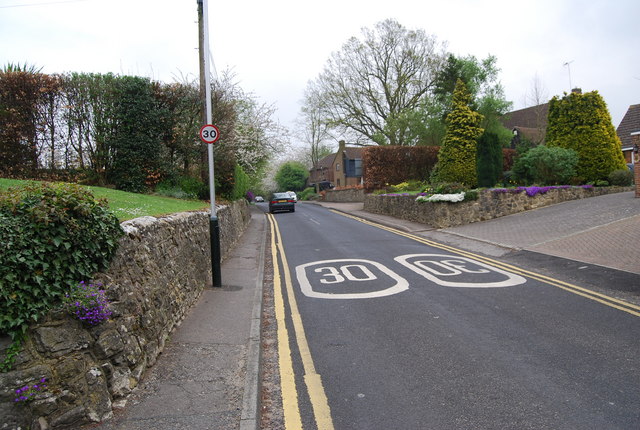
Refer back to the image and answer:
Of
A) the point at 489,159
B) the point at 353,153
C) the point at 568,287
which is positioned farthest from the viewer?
the point at 353,153

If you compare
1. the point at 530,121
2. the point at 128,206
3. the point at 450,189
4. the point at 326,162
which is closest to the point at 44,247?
the point at 128,206

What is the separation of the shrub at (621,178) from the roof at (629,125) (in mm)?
9657

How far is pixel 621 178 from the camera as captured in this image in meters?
21.1

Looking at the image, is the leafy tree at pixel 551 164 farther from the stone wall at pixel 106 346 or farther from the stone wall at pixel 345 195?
the stone wall at pixel 106 346

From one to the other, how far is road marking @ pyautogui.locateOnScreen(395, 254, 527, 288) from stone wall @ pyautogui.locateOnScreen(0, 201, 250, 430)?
526cm

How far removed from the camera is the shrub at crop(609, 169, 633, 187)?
829 inches

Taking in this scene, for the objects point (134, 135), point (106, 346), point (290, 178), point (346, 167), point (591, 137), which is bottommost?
point (106, 346)

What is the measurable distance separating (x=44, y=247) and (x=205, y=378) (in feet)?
6.40

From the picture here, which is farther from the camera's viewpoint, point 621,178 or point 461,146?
point 461,146

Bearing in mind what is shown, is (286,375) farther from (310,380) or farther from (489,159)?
(489,159)

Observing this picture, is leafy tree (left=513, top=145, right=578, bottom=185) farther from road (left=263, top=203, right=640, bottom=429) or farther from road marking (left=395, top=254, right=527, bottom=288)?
road (left=263, top=203, right=640, bottom=429)

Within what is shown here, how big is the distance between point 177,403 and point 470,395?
→ 8.65ft

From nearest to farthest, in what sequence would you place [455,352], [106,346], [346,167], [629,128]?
[106,346]
[455,352]
[629,128]
[346,167]

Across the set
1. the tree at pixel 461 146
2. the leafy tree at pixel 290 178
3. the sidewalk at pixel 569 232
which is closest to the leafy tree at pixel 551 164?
the sidewalk at pixel 569 232
